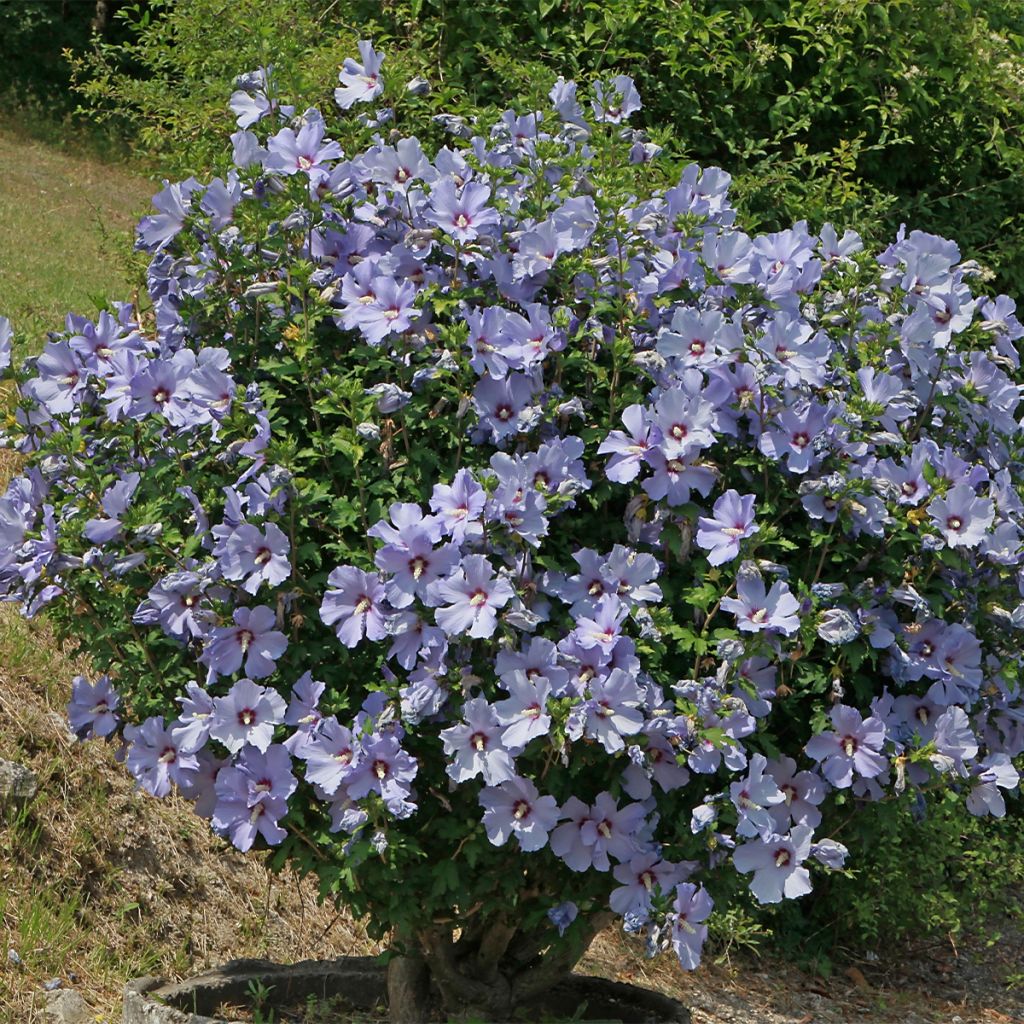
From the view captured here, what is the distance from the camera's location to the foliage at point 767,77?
15.8ft

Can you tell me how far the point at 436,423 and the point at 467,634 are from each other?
0.40 m

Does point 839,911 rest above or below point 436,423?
below

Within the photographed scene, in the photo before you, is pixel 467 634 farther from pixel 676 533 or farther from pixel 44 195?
pixel 44 195

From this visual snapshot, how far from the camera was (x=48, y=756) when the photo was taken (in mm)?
4141

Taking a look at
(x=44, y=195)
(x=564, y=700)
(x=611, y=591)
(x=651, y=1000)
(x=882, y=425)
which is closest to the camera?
(x=564, y=700)

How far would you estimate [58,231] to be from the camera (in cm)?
1138

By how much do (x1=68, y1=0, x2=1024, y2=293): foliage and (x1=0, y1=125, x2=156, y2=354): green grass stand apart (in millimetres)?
961

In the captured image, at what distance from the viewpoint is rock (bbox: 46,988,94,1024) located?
3502 mm

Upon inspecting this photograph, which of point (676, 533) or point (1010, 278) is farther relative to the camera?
point (1010, 278)

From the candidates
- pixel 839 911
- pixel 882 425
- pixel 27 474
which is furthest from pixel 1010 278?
pixel 27 474

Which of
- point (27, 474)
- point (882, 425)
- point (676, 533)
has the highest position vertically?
point (882, 425)

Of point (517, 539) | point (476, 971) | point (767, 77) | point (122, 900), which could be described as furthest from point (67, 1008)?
point (767, 77)

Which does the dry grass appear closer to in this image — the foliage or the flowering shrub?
the flowering shrub

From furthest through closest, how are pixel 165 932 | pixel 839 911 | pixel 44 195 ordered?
pixel 44 195 < pixel 839 911 < pixel 165 932
